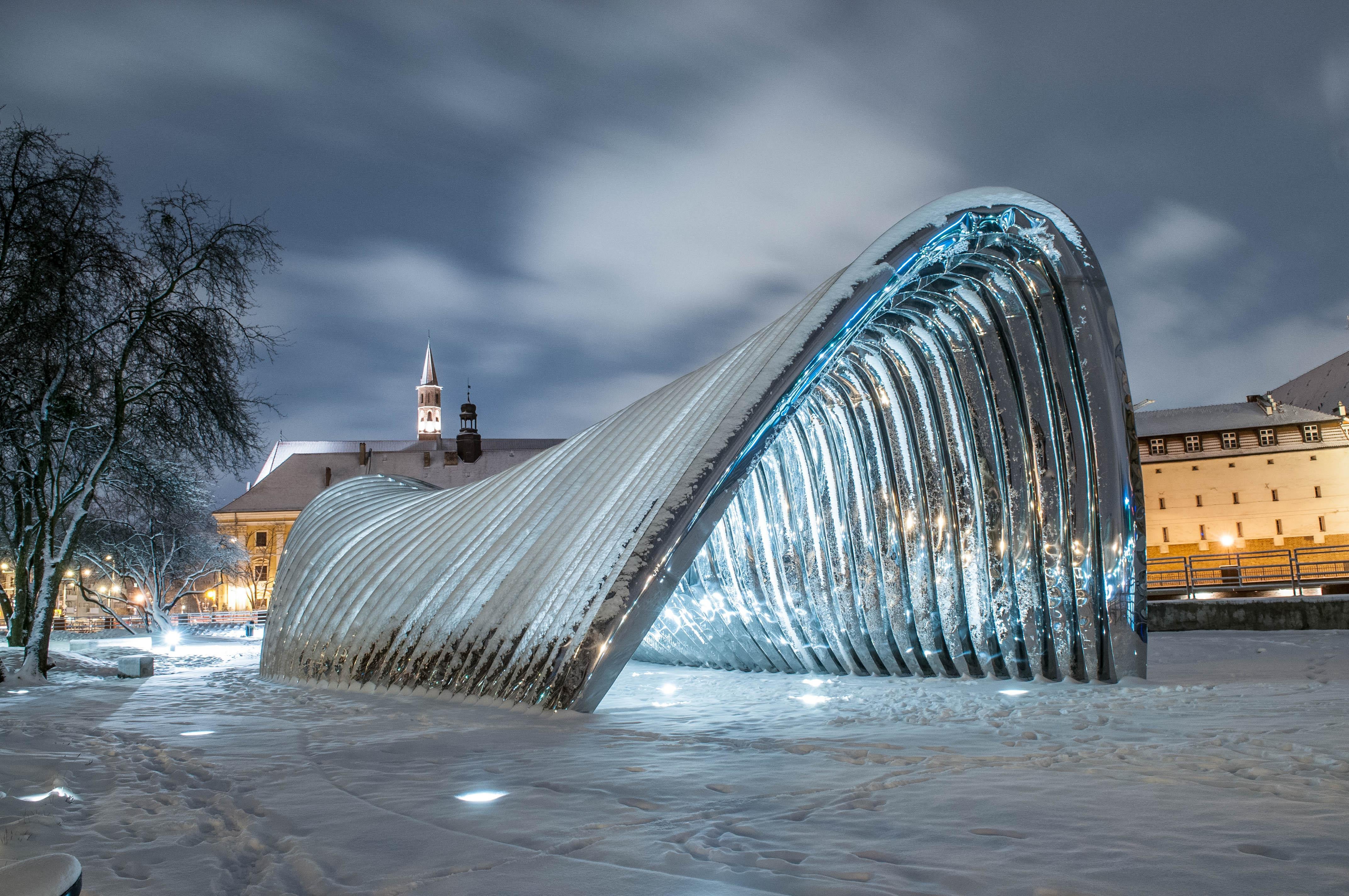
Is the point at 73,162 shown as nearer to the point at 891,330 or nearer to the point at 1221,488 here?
the point at 891,330

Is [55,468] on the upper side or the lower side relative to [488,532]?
upper

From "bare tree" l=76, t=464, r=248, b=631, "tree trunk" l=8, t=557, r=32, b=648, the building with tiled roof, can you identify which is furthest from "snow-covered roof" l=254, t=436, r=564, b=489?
"tree trunk" l=8, t=557, r=32, b=648

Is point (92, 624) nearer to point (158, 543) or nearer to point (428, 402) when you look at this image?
point (158, 543)

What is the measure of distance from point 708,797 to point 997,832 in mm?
1374

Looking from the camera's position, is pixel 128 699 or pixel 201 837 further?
pixel 128 699

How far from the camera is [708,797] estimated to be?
435cm

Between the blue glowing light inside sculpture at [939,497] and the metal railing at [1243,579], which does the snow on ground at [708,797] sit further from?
the metal railing at [1243,579]

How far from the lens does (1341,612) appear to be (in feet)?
49.2

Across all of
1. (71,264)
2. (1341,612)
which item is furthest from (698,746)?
(1341,612)

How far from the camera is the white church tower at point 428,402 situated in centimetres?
9881

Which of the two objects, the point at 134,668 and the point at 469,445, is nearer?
the point at 134,668

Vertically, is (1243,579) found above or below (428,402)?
below

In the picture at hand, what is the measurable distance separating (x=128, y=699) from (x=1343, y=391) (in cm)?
7110

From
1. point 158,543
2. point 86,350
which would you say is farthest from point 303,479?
point 86,350
